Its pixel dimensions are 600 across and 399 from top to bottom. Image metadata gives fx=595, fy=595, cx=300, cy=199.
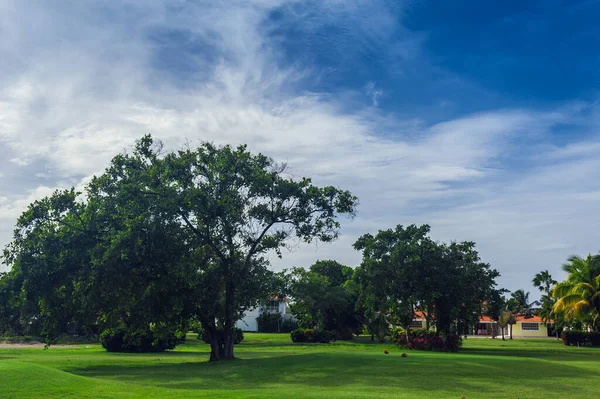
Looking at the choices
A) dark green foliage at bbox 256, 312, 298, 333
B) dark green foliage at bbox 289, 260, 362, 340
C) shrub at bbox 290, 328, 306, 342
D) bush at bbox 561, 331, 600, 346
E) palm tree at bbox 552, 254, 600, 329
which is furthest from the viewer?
dark green foliage at bbox 256, 312, 298, 333

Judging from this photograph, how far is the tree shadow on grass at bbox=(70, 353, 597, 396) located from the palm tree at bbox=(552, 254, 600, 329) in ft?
97.1

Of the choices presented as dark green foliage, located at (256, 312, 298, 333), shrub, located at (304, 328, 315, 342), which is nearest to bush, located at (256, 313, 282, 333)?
dark green foliage, located at (256, 312, 298, 333)

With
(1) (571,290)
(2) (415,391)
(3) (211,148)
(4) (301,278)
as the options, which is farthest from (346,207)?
(4) (301,278)

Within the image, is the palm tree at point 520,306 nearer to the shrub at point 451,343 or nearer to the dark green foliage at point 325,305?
the dark green foliage at point 325,305

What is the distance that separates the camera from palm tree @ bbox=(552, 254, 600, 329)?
53.0 meters

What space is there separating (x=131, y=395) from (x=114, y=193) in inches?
719

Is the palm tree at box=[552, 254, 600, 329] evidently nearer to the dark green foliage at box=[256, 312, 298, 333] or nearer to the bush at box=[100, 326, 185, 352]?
the bush at box=[100, 326, 185, 352]

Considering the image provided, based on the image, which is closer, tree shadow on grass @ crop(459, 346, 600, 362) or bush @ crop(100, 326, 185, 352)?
tree shadow on grass @ crop(459, 346, 600, 362)

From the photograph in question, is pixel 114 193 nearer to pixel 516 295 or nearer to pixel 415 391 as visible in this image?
pixel 415 391

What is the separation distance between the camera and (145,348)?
44125mm

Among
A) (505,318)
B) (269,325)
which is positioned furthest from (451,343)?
(505,318)

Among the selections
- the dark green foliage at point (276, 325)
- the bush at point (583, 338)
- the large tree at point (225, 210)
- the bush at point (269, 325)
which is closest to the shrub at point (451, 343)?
the large tree at point (225, 210)

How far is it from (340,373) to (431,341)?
22619 mm

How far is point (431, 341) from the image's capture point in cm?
4381
